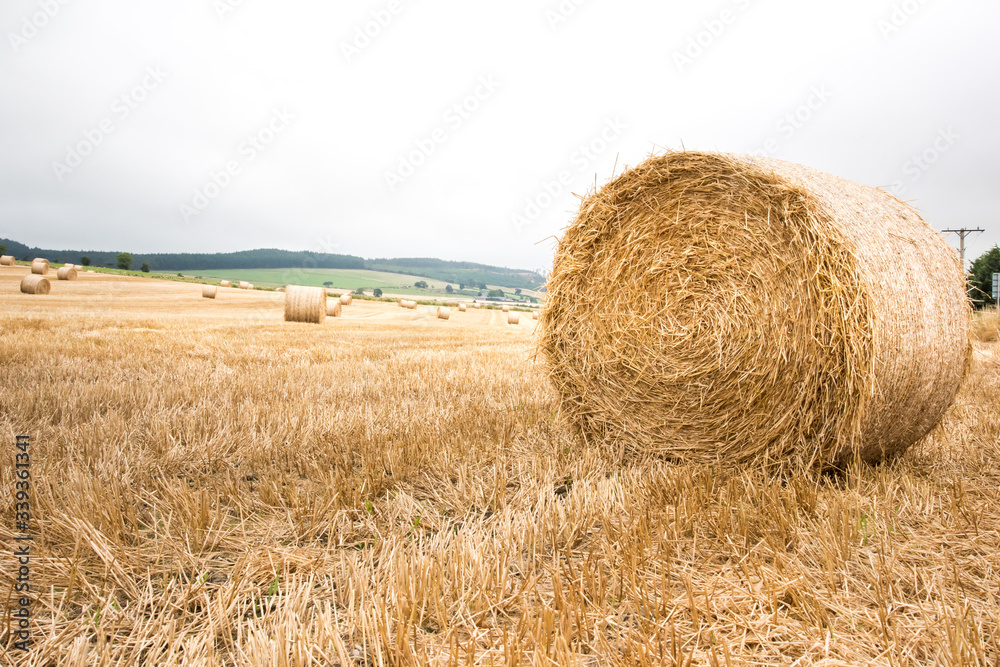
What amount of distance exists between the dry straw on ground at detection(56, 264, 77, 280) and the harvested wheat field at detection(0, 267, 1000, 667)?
28538 mm

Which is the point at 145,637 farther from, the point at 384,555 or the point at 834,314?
the point at 834,314

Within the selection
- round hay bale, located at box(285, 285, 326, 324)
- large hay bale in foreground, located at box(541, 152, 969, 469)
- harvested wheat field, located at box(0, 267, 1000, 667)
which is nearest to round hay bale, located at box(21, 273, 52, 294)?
round hay bale, located at box(285, 285, 326, 324)

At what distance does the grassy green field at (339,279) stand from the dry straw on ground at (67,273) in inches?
1166

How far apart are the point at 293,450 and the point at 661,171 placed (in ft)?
10.5

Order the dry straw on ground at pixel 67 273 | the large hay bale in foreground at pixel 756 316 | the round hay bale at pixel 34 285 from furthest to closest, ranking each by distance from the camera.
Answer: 1. the dry straw on ground at pixel 67 273
2. the round hay bale at pixel 34 285
3. the large hay bale in foreground at pixel 756 316

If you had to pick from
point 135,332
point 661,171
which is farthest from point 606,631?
point 135,332

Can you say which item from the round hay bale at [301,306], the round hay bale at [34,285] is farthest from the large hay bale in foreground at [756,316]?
the round hay bale at [34,285]

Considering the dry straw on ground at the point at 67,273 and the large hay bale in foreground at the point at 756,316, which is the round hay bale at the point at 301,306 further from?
the dry straw on ground at the point at 67,273

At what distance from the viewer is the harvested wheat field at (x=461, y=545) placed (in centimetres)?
162

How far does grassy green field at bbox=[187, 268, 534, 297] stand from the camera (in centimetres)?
6159

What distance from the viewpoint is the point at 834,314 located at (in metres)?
3.08

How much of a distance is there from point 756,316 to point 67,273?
1306 inches

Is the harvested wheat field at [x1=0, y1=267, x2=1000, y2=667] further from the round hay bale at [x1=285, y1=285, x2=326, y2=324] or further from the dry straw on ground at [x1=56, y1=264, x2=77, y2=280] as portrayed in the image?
→ the dry straw on ground at [x1=56, y1=264, x2=77, y2=280]

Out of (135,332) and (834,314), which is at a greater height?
(834,314)
